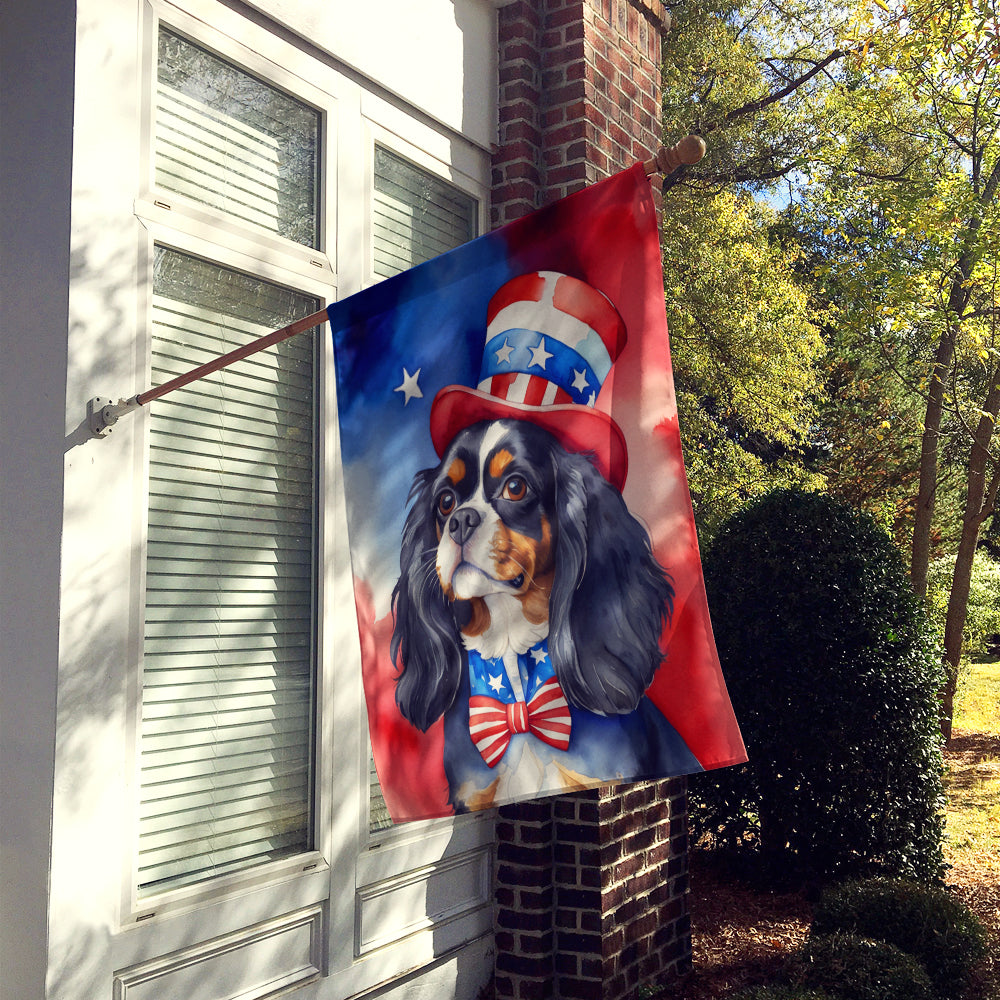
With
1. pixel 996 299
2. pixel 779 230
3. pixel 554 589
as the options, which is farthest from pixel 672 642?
pixel 779 230

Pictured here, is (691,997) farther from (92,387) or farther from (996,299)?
(996,299)

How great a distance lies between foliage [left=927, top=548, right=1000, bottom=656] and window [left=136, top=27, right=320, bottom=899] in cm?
1189

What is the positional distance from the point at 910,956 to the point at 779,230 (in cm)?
1250

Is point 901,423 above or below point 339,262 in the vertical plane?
above

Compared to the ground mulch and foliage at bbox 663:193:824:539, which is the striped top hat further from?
foliage at bbox 663:193:824:539

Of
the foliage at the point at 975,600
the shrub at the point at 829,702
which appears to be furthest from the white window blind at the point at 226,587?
the foliage at the point at 975,600

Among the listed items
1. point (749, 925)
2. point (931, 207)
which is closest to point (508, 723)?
point (749, 925)

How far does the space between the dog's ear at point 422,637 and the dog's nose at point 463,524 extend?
0.17ft

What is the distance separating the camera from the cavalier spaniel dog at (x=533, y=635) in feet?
8.21

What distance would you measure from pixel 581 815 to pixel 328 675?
1438 millimetres

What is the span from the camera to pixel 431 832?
13.6 ft

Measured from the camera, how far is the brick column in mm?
4355

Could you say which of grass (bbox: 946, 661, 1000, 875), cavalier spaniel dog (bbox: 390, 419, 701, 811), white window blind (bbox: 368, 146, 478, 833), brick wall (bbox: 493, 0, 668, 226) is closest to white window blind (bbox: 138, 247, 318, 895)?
white window blind (bbox: 368, 146, 478, 833)

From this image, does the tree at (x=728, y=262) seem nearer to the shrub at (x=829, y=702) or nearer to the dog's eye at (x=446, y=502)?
the shrub at (x=829, y=702)
